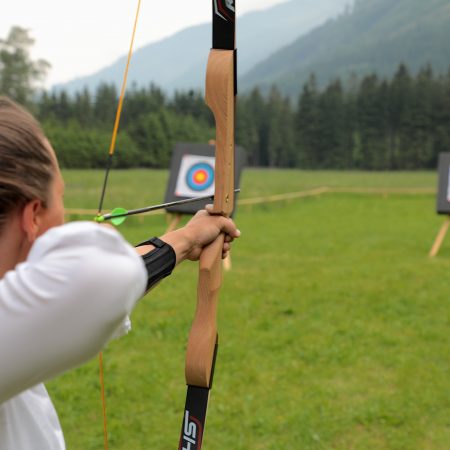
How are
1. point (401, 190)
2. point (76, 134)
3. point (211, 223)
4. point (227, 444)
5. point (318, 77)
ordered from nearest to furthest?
1. point (211, 223)
2. point (227, 444)
3. point (76, 134)
4. point (401, 190)
5. point (318, 77)

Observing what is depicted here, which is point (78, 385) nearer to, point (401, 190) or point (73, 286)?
point (73, 286)

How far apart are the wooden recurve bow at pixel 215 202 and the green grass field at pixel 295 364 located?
1240 mm

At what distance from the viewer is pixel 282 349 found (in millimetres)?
3244

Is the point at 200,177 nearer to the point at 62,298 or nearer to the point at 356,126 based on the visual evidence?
the point at 62,298

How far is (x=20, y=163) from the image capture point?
1.74ft

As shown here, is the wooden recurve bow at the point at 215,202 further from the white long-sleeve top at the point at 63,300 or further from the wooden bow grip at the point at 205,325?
the white long-sleeve top at the point at 63,300

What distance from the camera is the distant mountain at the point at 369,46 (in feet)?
388

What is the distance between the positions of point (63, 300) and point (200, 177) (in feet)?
16.8

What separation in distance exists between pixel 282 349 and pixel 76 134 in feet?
26.9

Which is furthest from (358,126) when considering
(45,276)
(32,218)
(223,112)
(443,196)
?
(45,276)

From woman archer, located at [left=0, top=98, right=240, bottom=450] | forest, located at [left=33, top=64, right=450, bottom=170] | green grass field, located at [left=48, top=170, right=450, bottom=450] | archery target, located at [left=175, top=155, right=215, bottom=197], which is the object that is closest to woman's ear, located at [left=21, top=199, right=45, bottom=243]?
woman archer, located at [left=0, top=98, right=240, bottom=450]

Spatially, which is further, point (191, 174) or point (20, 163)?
point (191, 174)

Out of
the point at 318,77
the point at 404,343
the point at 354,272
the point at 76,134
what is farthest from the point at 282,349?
the point at 318,77

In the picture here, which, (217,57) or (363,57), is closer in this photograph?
(217,57)
